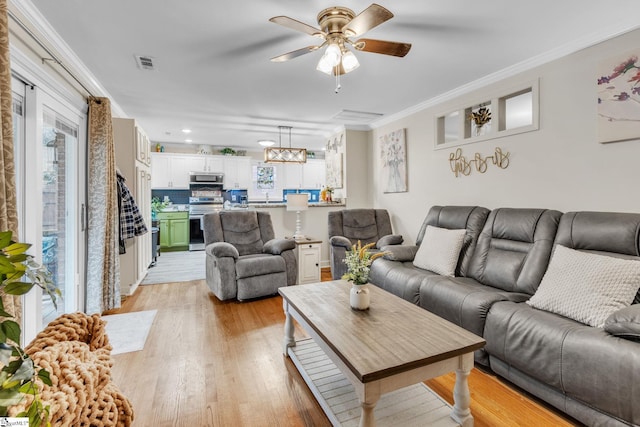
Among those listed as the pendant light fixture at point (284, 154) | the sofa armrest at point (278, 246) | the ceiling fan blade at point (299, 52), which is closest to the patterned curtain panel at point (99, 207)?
the sofa armrest at point (278, 246)

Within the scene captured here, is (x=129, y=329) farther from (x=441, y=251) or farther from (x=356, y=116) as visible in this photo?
(x=356, y=116)

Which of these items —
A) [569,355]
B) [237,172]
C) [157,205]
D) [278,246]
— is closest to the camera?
[569,355]

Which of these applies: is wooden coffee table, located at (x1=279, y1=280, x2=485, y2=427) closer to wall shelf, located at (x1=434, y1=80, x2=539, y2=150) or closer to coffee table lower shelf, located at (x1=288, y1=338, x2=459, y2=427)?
coffee table lower shelf, located at (x1=288, y1=338, x2=459, y2=427)

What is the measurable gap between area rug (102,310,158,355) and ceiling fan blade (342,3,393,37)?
9.38 feet

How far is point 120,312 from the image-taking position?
3.32 meters

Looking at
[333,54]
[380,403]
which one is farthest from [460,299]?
[333,54]

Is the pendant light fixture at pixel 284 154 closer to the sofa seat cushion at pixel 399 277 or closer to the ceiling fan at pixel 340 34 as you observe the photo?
the sofa seat cushion at pixel 399 277

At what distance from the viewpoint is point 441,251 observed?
122 inches

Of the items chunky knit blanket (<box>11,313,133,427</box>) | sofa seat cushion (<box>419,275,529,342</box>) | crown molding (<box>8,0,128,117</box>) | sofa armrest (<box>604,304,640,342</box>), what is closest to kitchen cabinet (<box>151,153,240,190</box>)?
crown molding (<box>8,0,128,117</box>)

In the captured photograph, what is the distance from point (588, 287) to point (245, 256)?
328cm

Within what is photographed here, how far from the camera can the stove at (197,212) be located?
7.11 m

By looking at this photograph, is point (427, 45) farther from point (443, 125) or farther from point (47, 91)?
point (47, 91)

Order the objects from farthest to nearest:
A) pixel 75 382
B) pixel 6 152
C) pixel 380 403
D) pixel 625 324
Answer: pixel 380 403 < pixel 625 324 < pixel 6 152 < pixel 75 382

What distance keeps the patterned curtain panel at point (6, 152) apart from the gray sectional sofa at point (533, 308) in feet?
8.67
